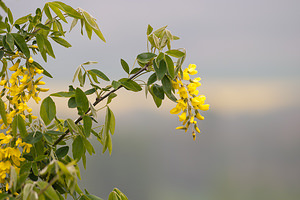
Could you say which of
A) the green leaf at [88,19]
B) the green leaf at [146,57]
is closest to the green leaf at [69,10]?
the green leaf at [88,19]

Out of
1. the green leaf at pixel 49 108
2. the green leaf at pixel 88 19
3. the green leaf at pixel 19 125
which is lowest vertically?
the green leaf at pixel 19 125

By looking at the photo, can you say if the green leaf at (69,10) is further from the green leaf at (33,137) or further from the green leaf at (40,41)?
the green leaf at (33,137)

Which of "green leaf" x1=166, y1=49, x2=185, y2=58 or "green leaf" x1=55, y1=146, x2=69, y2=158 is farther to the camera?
"green leaf" x1=55, y1=146, x2=69, y2=158

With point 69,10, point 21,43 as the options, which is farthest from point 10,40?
point 69,10

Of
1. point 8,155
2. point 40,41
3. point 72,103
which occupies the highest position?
point 40,41

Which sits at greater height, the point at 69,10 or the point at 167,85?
the point at 69,10

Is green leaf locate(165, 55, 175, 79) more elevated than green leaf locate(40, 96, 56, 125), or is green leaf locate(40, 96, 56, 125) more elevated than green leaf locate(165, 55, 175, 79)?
green leaf locate(165, 55, 175, 79)

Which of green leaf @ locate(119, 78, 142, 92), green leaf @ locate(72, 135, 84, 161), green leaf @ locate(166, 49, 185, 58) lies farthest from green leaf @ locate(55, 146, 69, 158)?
green leaf @ locate(166, 49, 185, 58)

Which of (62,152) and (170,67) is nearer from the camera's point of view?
(170,67)

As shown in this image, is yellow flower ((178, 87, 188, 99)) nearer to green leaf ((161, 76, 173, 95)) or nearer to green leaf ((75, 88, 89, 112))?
green leaf ((161, 76, 173, 95))

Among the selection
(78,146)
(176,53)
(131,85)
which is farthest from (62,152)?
(176,53)

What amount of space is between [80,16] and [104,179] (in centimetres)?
120

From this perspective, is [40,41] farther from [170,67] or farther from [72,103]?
[170,67]

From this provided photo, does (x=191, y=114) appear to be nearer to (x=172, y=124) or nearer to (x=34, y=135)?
(x=34, y=135)
